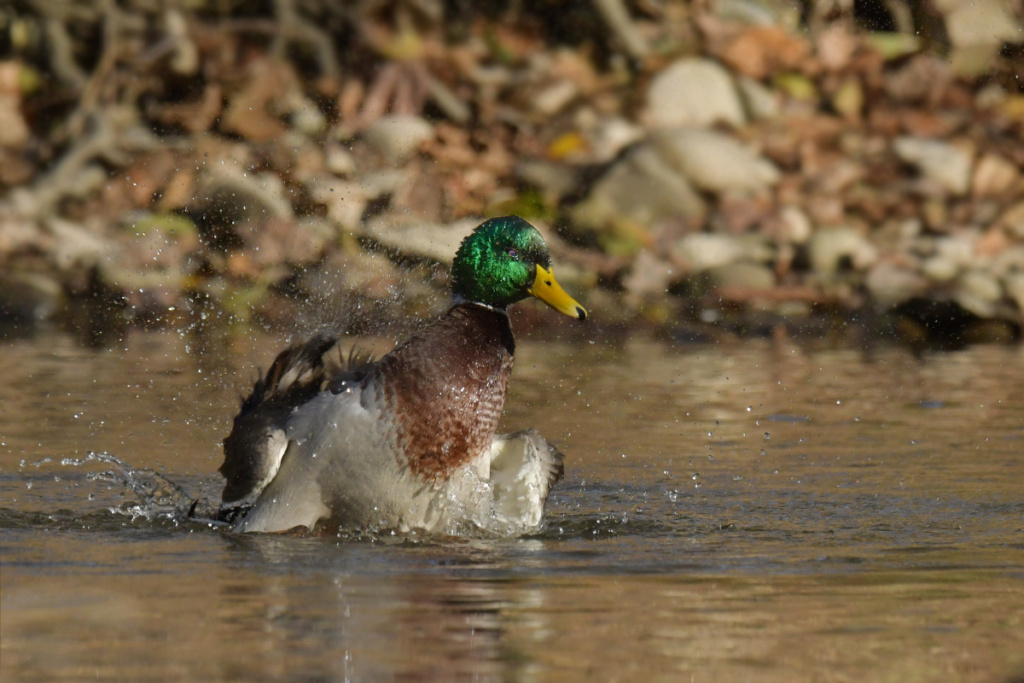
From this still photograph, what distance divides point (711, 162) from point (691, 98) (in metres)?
1.17

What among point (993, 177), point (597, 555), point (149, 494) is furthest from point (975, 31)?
point (597, 555)

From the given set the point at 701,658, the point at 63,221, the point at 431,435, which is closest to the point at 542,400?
the point at 431,435

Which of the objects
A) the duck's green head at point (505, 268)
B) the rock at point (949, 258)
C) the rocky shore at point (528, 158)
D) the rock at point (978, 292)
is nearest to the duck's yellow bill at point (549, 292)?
the duck's green head at point (505, 268)

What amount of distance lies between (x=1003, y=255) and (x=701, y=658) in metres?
10.0

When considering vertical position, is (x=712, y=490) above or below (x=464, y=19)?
below

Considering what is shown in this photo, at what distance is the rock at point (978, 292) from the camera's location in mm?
12125

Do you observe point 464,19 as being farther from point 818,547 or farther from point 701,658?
point 701,658

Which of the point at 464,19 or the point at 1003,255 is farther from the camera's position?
the point at 464,19

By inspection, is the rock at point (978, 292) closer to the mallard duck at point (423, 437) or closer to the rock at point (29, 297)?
the rock at point (29, 297)

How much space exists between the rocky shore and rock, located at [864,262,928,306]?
0.12 feet

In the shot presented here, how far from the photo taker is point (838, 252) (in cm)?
1355

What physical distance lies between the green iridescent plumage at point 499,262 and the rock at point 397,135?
8558mm

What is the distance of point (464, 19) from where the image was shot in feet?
57.7

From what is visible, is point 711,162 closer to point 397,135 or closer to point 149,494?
point 397,135
